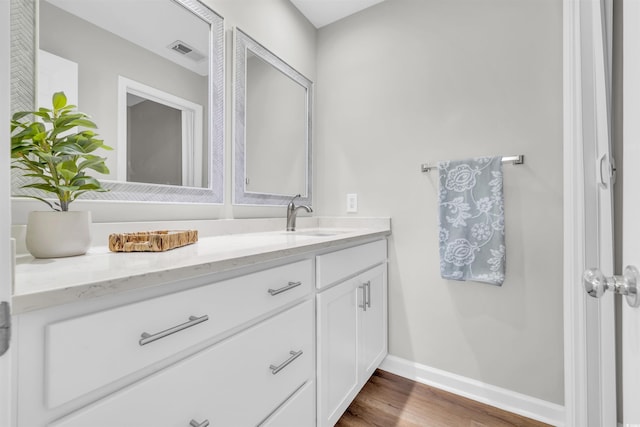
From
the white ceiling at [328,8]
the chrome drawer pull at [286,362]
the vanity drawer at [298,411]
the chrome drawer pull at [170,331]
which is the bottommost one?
the vanity drawer at [298,411]

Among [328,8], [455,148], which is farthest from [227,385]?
[328,8]

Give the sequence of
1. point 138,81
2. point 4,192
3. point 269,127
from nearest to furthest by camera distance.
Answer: point 4,192
point 138,81
point 269,127

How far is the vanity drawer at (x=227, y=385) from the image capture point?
0.56m

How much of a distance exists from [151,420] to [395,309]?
1475 mm

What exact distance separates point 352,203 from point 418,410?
1220 millimetres

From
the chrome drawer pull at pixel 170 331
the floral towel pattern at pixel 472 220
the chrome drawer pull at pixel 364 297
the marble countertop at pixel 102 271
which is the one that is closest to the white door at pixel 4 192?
the marble countertop at pixel 102 271

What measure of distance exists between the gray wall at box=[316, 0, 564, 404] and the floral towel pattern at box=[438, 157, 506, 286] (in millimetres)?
86

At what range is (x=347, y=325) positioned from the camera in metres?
1.33

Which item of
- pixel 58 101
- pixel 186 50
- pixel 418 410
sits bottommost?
pixel 418 410

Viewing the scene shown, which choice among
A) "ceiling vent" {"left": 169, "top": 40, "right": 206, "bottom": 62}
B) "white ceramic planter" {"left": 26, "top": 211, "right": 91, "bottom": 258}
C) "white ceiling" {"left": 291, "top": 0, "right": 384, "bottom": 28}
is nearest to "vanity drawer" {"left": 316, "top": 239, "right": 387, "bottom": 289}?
"white ceramic planter" {"left": 26, "top": 211, "right": 91, "bottom": 258}

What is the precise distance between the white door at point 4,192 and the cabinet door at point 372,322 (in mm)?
1250

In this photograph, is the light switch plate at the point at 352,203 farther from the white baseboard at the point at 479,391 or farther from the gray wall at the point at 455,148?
the white baseboard at the point at 479,391

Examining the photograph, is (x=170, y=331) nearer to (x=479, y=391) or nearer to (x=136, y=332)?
(x=136, y=332)
